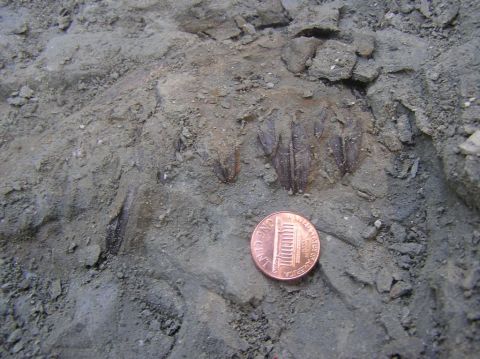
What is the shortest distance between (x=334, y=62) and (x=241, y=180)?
1024mm

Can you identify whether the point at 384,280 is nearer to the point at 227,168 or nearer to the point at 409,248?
the point at 409,248

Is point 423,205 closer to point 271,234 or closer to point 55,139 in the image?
point 271,234

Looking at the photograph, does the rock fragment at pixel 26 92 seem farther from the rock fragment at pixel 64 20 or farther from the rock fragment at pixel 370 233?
the rock fragment at pixel 370 233

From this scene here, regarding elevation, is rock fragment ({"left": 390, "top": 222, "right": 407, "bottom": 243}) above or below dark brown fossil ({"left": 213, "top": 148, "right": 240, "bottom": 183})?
below

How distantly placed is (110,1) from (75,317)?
240 cm

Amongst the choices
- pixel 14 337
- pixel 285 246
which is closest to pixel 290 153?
pixel 285 246

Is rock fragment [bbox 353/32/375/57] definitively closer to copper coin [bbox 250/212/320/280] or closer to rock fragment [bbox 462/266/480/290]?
copper coin [bbox 250/212/320/280]

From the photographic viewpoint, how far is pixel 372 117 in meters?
2.89

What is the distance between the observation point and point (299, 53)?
10.1ft

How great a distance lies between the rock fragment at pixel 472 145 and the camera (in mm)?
2310

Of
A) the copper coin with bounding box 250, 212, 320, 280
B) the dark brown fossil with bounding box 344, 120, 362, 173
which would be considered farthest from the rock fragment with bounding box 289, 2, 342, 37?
the copper coin with bounding box 250, 212, 320, 280

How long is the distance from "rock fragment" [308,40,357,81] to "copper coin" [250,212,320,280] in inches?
39.2

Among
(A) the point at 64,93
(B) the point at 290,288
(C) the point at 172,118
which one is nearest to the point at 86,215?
(C) the point at 172,118

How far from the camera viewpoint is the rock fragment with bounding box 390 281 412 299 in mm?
2350
